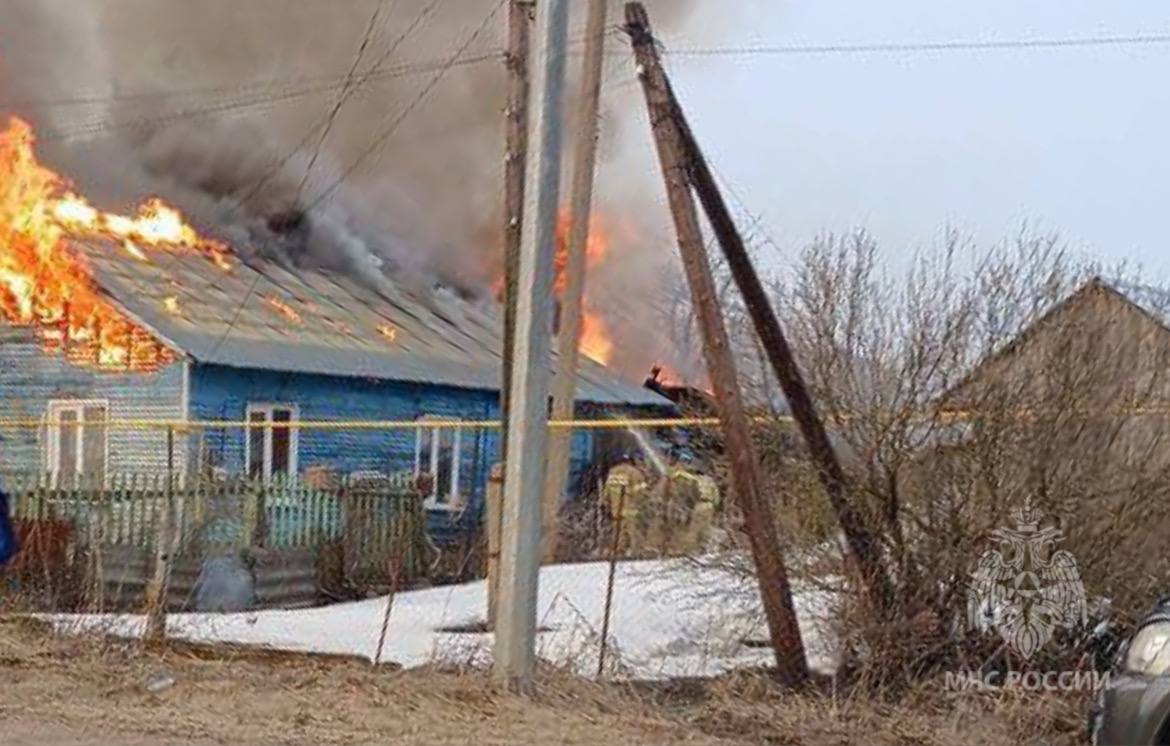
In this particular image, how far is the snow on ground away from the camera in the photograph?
897 centimetres

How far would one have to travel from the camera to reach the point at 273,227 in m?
24.0

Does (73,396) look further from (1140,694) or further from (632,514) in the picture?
(1140,694)

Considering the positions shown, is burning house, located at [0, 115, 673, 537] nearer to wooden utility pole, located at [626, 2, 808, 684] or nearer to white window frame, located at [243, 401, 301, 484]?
white window frame, located at [243, 401, 301, 484]

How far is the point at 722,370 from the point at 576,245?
7364mm

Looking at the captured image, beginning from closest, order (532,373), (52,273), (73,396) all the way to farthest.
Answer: (532,373), (52,273), (73,396)

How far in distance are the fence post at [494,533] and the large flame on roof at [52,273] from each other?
757 centimetres

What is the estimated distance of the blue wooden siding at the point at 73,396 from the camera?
1866 centimetres

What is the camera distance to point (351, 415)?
69.2ft

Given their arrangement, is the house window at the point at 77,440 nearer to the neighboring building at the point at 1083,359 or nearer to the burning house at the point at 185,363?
the burning house at the point at 185,363

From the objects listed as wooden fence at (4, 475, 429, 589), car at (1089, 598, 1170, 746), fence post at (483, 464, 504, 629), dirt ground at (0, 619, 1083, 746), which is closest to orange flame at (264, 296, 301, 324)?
wooden fence at (4, 475, 429, 589)

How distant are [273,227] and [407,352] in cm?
344

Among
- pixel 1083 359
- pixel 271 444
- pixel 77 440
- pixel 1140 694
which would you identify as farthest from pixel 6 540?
pixel 1140 694

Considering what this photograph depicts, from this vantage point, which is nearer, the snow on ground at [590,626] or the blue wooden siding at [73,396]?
the snow on ground at [590,626]

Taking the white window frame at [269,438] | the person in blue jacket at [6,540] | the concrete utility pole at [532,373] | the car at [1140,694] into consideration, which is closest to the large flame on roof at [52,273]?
the white window frame at [269,438]
